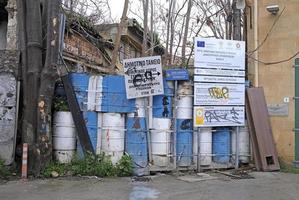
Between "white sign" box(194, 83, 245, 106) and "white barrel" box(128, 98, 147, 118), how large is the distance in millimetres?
1335

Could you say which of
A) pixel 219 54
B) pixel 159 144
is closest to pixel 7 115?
pixel 159 144

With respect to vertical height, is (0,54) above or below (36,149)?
above

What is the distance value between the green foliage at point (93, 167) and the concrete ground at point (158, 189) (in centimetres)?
34

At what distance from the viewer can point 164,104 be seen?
11.5 m

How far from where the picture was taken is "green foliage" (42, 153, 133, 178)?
10.7 metres

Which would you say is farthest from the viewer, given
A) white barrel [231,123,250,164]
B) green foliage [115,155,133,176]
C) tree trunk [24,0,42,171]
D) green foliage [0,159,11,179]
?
white barrel [231,123,250,164]

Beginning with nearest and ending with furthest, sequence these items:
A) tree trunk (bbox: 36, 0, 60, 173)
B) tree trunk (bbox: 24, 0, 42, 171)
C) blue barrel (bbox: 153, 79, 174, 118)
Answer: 1. tree trunk (bbox: 36, 0, 60, 173)
2. tree trunk (bbox: 24, 0, 42, 171)
3. blue barrel (bbox: 153, 79, 174, 118)

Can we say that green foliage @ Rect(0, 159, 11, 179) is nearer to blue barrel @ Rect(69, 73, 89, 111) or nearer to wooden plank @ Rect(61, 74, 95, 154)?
wooden plank @ Rect(61, 74, 95, 154)

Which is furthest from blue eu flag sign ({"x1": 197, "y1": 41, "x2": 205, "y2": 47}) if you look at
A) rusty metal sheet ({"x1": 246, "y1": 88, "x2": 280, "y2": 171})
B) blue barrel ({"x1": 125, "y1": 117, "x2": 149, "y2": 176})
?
blue barrel ({"x1": 125, "y1": 117, "x2": 149, "y2": 176})

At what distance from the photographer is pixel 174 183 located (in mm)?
10180

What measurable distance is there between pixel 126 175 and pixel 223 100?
322cm

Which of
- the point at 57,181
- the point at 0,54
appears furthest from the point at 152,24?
the point at 57,181

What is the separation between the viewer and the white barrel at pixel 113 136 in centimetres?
1103

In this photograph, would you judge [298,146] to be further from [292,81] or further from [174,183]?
[174,183]
